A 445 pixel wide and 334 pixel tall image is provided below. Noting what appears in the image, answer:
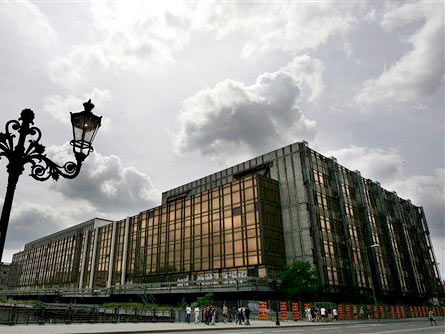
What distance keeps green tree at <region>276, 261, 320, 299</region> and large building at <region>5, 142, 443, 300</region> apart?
2979 millimetres

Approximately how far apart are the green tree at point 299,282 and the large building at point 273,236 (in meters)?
2.98

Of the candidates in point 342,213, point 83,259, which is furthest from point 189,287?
point 83,259

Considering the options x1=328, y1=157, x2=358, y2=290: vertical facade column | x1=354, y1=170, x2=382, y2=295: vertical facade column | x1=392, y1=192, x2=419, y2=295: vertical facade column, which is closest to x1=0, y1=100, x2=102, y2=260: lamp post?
x1=328, y1=157, x2=358, y2=290: vertical facade column

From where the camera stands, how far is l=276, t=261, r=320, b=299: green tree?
3822 centimetres

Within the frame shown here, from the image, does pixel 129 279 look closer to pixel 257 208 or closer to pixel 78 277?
pixel 78 277

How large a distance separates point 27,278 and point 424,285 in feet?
357

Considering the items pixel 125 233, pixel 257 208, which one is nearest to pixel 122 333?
pixel 257 208

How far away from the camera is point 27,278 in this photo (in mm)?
104875

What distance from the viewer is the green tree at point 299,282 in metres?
38.2

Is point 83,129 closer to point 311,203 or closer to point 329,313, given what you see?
point 329,313

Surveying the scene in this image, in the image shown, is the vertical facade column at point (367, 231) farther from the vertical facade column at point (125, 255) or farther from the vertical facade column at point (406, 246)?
the vertical facade column at point (125, 255)

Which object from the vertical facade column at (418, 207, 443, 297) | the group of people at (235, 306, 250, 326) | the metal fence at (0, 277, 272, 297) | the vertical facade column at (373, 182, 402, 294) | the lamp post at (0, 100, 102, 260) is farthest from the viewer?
the vertical facade column at (418, 207, 443, 297)

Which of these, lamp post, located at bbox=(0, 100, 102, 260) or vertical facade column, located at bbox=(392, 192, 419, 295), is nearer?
lamp post, located at bbox=(0, 100, 102, 260)

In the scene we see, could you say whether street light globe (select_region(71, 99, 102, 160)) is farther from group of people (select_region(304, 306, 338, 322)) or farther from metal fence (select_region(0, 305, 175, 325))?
group of people (select_region(304, 306, 338, 322))
